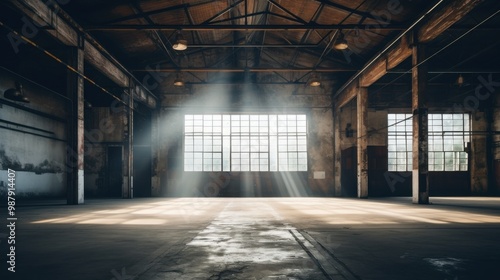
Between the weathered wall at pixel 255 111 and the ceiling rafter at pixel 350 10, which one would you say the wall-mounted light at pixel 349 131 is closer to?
the weathered wall at pixel 255 111

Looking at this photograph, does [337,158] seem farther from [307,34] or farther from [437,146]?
[307,34]

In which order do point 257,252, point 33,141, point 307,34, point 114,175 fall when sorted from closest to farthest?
point 257,252
point 33,141
point 307,34
point 114,175

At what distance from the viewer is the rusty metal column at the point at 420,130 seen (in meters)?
11.3

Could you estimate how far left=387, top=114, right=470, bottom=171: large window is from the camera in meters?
19.4

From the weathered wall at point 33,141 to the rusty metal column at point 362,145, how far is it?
1469 cm

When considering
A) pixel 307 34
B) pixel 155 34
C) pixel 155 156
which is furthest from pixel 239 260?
pixel 155 156

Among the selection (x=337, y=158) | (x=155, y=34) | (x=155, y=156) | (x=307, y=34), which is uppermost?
(x=307, y=34)

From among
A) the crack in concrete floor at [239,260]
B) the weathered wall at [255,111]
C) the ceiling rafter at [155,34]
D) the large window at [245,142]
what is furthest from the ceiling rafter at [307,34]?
the crack in concrete floor at [239,260]

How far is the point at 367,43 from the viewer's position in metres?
14.6

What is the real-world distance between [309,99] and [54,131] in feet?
44.4

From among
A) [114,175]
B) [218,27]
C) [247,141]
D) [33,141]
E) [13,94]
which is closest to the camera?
[13,94]

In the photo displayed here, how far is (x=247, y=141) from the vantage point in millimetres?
20422

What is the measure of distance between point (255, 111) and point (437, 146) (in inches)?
407

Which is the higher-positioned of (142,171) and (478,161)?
(478,161)
